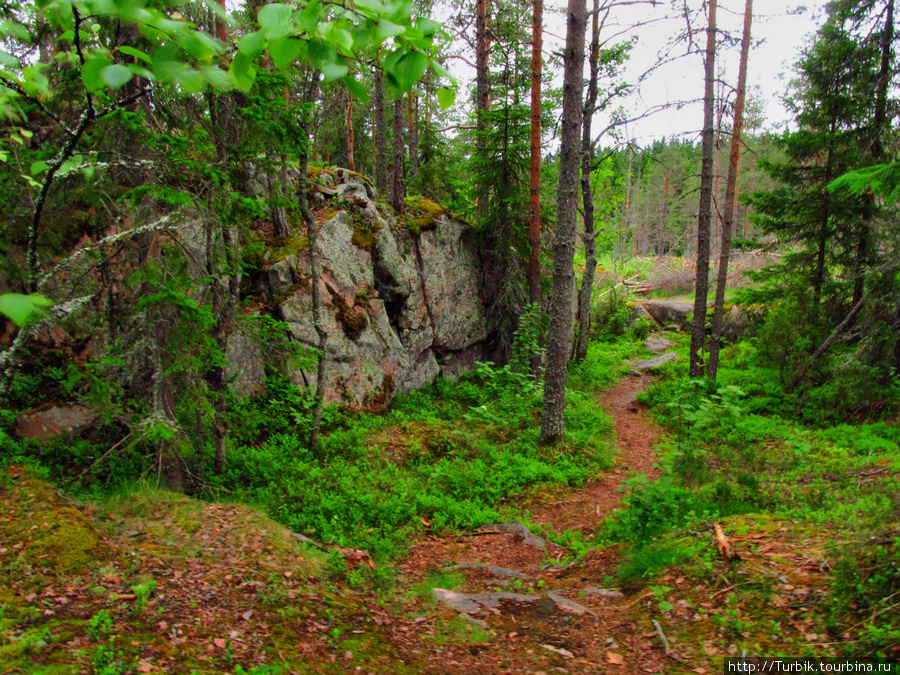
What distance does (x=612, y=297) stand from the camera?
24641 millimetres

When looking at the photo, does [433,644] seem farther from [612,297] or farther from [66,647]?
[612,297]

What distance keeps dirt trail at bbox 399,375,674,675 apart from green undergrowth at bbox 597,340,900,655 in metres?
0.55

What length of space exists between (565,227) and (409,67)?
8.38 meters

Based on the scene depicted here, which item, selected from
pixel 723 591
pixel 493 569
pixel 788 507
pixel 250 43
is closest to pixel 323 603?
pixel 493 569

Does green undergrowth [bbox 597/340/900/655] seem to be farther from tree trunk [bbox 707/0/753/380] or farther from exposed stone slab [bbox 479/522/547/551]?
tree trunk [bbox 707/0/753/380]

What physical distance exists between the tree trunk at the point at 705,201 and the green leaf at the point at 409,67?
14431 mm

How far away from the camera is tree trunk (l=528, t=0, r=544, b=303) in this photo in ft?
45.3

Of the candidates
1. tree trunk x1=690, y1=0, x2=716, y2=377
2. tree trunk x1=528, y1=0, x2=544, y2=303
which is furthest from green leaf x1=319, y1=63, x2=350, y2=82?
tree trunk x1=690, y1=0, x2=716, y2=377

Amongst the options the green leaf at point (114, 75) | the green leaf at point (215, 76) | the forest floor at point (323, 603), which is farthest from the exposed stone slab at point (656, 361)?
the green leaf at point (114, 75)

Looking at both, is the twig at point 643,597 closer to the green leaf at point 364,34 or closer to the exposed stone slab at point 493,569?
the exposed stone slab at point 493,569

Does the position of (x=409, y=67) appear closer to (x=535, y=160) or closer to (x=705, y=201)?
(x=535, y=160)

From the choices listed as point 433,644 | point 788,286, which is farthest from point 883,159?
point 433,644

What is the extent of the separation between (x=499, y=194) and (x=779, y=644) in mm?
13559

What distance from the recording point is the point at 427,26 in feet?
3.85
